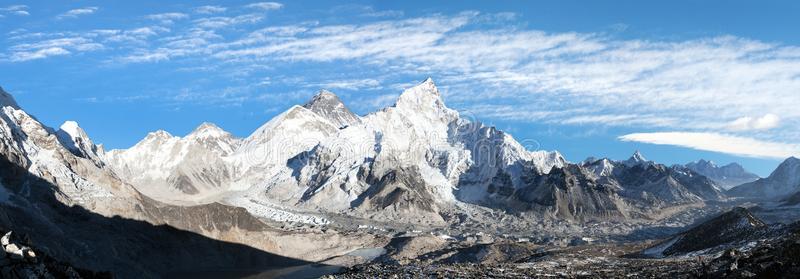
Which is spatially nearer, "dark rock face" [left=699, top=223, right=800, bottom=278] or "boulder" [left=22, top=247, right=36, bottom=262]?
"dark rock face" [left=699, top=223, right=800, bottom=278]

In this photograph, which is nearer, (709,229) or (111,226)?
(709,229)

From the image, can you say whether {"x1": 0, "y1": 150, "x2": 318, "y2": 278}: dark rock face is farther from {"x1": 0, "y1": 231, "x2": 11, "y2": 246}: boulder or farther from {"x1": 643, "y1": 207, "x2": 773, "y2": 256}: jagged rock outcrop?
{"x1": 643, "y1": 207, "x2": 773, "y2": 256}: jagged rock outcrop

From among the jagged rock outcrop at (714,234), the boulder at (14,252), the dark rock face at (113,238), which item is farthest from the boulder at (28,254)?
the dark rock face at (113,238)

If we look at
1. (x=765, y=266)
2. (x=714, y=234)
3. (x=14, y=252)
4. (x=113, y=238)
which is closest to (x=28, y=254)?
(x=14, y=252)

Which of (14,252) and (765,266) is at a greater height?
(14,252)

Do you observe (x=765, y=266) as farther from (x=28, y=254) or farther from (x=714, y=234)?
(x=714, y=234)

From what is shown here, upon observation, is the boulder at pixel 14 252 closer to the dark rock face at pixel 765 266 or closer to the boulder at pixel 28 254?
the boulder at pixel 28 254

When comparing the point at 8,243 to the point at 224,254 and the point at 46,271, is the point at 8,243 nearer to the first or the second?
the point at 46,271

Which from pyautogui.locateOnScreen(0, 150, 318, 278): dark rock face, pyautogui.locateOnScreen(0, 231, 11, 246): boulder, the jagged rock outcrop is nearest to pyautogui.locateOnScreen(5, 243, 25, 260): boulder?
pyautogui.locateOnScreen(0, 231, 11, 246): boulder

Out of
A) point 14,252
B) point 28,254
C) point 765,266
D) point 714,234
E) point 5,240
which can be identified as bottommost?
point 765,266

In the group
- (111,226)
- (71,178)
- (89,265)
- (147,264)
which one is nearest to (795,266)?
(89,265)

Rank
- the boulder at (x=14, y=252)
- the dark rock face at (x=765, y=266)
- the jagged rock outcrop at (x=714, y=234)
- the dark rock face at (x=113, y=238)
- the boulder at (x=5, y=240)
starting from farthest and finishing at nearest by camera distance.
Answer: the dark rock face at (x=113, y=238), the jagged rock outcrop at (x=714, y=234), the boulder at (x=5, y=240), the boulder at (x=14, y=252), the dark rock face at (x=765, y=266)
